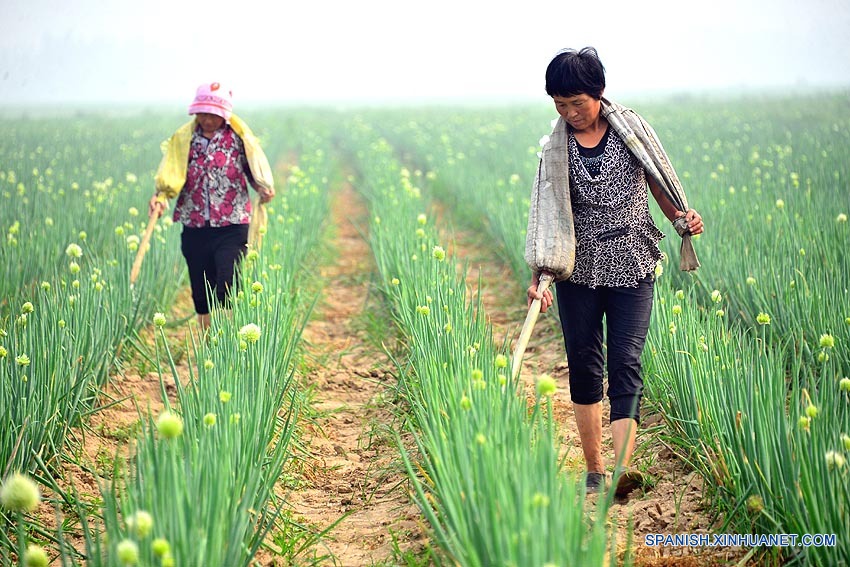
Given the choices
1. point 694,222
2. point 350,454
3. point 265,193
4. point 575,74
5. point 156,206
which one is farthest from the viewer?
point 265,193

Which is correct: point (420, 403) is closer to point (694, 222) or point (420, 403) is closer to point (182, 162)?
point (694, 222)

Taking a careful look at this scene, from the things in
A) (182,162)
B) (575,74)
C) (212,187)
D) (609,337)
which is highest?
(575,74)

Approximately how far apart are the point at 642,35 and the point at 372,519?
13076 cm

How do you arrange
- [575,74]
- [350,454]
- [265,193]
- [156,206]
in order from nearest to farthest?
[575,74]
[350,454]
[156,206]
[265,193]

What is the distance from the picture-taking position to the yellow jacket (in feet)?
16.1

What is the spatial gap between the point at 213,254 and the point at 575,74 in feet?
9.18

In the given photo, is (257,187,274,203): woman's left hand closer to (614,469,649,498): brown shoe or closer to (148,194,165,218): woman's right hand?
(148,194,165,218): woman's right hand

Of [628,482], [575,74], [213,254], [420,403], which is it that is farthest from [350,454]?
[575,74]

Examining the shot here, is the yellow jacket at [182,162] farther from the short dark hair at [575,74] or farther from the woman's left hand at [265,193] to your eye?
the short dark hair at [575,74]

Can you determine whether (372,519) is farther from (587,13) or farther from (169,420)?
(587,13)

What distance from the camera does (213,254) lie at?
202 inches

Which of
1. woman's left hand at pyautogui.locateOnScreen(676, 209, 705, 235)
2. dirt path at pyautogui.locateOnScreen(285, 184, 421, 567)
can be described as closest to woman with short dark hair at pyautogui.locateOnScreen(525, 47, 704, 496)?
woman's left hand at pyautogui.locateOnScreen(676, 209, 705, 235)

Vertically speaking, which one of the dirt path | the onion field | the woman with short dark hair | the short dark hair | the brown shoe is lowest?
the dirt path

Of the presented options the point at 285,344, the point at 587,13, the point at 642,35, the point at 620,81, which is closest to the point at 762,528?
the point at 285,344
